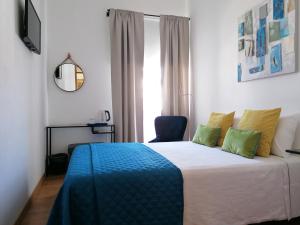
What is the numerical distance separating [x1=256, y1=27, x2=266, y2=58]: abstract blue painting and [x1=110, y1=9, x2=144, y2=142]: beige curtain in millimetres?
1957

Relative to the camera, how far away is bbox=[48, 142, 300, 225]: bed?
4.71 feet

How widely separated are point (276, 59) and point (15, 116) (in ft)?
8.33

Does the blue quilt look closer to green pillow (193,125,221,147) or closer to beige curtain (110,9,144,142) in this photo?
green pillow (193,125,221,147)

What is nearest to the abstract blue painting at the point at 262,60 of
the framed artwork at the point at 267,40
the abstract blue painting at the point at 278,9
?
the framed artwork at the point at 267,40

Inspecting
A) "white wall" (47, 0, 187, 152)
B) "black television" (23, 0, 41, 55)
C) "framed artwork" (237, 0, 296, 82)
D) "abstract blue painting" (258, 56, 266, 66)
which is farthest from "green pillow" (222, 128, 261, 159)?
"white wall" (47, 0, 187, 152)

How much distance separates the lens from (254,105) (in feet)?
8.89

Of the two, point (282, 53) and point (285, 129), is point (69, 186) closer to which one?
point (285, 129)

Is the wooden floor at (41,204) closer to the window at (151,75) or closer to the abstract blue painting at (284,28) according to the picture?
the window at (151,75)

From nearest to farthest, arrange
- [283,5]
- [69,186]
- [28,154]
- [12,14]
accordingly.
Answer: [69,186]
[12,14]
[283,5]
[28,154]

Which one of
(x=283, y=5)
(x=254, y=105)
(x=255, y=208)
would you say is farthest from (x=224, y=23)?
(x=255, y=208)

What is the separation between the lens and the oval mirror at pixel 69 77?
3.86 m

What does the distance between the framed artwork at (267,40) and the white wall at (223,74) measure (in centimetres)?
10

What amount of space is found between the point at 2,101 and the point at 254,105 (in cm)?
252

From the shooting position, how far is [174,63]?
4.11 m
